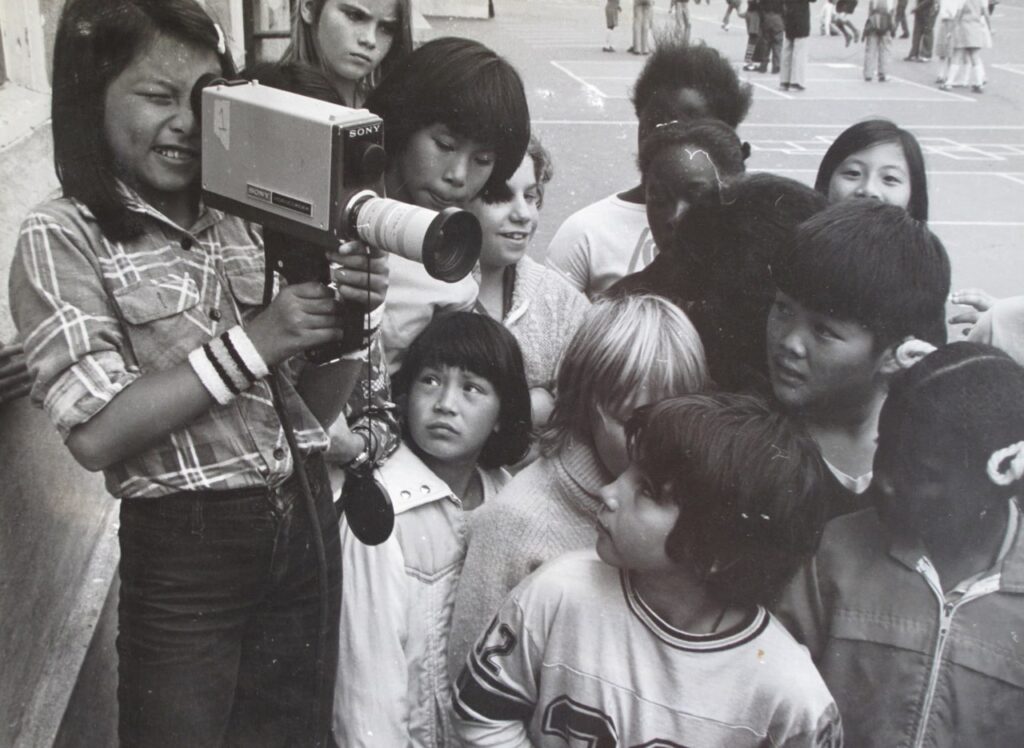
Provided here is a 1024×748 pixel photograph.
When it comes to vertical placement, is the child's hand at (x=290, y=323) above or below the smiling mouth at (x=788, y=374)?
above

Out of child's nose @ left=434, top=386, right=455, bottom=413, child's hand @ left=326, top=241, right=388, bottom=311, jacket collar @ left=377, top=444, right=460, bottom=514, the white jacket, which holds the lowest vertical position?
the white jacket

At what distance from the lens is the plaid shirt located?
1.34 m

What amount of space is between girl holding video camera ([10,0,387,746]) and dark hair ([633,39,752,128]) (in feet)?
4.51

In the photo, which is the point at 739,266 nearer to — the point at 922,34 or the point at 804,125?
the point at 804,125

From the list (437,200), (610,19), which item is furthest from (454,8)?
(437,200)

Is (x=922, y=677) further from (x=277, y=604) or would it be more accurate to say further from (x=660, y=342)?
(x=277, y=604)

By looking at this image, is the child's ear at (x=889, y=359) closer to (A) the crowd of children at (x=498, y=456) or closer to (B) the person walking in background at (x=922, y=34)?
(A) the crowd of children at (x=498, y=456)

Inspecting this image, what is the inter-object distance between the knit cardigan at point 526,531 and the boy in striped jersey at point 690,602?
0.15m

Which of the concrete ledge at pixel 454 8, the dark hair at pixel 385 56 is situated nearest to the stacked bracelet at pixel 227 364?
the dark hair at pixel 385 56

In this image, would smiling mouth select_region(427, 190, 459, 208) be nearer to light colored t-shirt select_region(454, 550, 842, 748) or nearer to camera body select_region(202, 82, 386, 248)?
camera body select_region(202, 82, 386, 248)

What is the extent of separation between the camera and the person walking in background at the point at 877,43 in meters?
11.1

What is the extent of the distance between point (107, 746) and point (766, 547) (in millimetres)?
1506

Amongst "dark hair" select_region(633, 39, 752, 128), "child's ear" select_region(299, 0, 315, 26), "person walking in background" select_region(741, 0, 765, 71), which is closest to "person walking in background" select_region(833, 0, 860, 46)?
"person walking in background" select_region(741, 0, 765, 71)

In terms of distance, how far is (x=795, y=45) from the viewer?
1097cm
